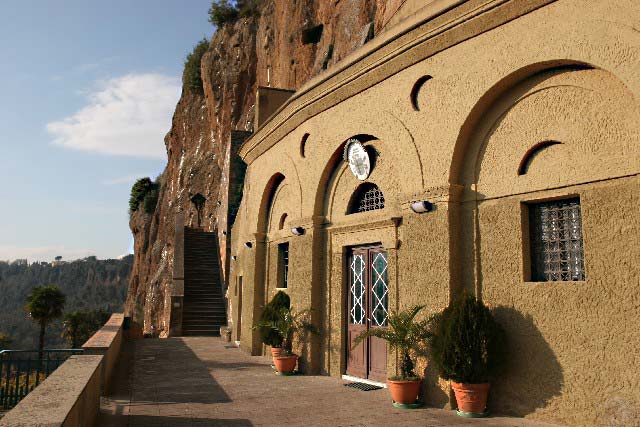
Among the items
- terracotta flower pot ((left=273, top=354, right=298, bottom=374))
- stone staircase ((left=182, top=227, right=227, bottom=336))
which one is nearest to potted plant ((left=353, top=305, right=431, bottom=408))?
terracotta flower pot ((left=273, top=354, right=298, bottom=374))

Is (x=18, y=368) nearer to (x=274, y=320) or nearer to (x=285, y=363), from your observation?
(x=285, y=363)

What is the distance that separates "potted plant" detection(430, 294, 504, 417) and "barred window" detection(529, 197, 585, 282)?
98 cm

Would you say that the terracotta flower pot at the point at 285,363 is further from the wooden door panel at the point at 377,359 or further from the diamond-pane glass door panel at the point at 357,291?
the wooden door panel at the point at 377,359

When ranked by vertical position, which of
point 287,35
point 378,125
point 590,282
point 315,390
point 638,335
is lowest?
point 315,390

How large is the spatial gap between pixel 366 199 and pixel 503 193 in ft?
11.4

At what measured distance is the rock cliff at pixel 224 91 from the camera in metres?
23.7

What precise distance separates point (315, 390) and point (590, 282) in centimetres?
511

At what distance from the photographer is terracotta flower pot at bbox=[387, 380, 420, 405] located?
782 centimetres

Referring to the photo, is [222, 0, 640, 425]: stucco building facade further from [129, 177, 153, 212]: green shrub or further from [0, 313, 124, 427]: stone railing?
[129, 177, 153, 212]: green shrub

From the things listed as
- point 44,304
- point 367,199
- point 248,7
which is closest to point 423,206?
point 367,199

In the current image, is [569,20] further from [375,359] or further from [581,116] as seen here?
[375,359]

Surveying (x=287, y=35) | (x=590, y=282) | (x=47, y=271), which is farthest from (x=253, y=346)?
(x=47, y=271)

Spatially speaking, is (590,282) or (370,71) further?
(370,71)

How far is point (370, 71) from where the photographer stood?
32.2 feet
